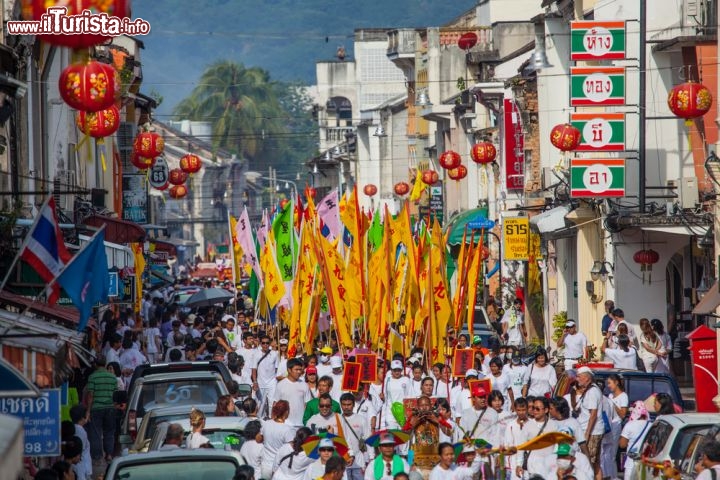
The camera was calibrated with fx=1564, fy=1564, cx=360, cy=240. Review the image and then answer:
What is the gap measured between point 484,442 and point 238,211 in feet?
324

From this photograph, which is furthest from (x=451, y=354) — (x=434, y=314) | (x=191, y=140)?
(x=191, y=140)

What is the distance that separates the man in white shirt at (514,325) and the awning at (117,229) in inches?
309

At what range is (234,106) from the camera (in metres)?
114

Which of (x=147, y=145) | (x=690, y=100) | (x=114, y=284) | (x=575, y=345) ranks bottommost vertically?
(x=575, y=345)

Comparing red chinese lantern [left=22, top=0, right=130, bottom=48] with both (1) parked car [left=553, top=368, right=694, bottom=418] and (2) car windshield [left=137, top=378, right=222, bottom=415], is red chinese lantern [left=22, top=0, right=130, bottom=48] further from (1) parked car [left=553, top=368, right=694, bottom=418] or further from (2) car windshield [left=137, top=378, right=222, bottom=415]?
(1) parked car [left=553, top=368, right=694, bottom=418]

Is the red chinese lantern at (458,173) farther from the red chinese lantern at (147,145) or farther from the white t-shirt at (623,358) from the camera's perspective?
the white t-shirt at (623,358)

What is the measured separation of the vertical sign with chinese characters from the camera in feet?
134

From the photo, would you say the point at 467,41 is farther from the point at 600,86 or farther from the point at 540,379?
the point at 540,379

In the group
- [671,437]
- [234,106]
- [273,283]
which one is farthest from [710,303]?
[234,106]

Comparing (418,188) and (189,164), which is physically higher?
(189,164)

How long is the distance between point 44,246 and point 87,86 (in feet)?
17.9

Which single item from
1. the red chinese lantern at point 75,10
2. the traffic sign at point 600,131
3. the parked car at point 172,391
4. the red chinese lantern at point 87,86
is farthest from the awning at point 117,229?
the parked car at point 172,391

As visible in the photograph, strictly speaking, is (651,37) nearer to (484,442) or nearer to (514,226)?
(514,226)

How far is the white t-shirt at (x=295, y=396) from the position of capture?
19.0m
